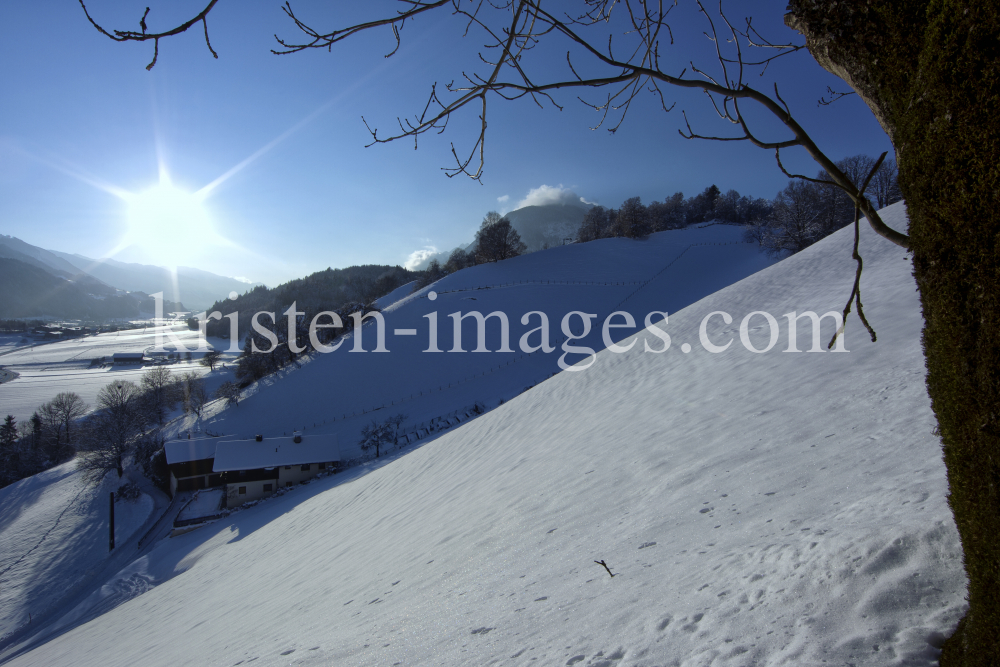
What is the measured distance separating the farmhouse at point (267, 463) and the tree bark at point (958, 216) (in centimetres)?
2503

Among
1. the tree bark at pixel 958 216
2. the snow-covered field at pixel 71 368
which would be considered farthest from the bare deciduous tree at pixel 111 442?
the tree bark at pixel 958 216

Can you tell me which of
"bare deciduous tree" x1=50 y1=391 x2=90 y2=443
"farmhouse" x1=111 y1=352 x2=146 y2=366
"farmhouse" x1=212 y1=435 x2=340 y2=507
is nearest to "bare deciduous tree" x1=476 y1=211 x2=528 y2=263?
"farmhouse" x1=212 y1=435 x2=340 y2=507

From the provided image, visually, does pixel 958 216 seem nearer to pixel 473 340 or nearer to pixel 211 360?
pixel 473 340

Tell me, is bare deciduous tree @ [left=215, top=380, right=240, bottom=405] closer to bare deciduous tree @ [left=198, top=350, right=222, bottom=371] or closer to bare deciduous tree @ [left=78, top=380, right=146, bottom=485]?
bare deciduous tree @ [left=78, top=380, right=146, bottom=485]

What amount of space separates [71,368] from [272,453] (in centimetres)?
8580

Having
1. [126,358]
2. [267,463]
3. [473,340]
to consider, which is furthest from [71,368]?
[473,340]

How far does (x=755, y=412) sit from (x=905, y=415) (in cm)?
142

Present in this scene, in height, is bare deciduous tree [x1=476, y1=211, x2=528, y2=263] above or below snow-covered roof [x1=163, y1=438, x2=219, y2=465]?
above

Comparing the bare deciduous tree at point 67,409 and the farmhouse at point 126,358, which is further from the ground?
the farmhouse at point 126,358

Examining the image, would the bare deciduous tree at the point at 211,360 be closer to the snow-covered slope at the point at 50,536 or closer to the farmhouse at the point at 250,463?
the snow-covered slope at the point at 50,536

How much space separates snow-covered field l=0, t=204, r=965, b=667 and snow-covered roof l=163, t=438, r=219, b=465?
19147 mm

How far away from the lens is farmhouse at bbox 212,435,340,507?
23.2 meters

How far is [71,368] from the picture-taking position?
78.9 meters

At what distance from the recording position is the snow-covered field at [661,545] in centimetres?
194
